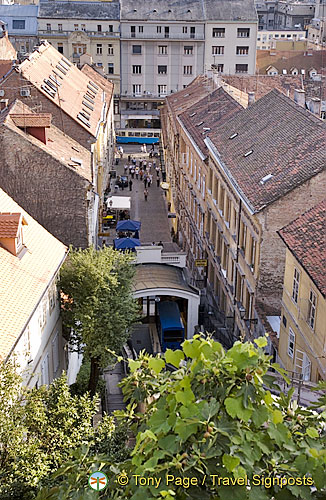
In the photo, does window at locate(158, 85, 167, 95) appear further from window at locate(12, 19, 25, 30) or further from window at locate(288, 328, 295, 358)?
window at locate(288, 328, 295, 358)

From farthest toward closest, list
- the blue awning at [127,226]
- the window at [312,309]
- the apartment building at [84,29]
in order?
the apartment building at [84,29] → the blue awning at [127,226] → the window at [312,309]

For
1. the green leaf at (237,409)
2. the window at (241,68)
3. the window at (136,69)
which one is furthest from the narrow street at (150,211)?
the green leaf at (237,409)

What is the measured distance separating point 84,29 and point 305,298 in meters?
84.6

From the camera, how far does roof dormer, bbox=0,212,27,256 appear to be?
30.8m

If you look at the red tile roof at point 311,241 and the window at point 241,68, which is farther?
the window at point 241,68

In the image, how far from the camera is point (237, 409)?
10750mm

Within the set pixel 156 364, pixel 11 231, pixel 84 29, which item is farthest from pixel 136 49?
pixel 156 364

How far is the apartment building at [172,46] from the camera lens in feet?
344

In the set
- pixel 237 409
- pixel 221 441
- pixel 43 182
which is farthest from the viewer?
pixel 43 182

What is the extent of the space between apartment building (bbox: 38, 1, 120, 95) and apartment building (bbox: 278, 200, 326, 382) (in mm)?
77314

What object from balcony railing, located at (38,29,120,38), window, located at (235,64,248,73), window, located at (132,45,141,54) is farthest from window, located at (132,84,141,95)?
window, located at (235,64,248,73)

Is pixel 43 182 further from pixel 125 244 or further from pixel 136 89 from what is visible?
pixel 136 89

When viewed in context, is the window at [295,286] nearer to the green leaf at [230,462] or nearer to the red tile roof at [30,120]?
the red tile roof at [30,120]

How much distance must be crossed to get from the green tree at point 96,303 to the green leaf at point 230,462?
2307 cm
